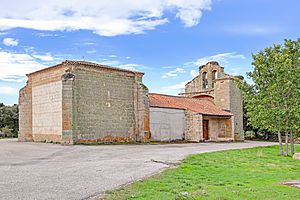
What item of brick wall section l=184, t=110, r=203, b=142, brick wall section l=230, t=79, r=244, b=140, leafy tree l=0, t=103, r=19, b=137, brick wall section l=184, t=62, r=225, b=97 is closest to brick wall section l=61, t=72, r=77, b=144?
brick wall section l=184, t=110, r=203, b=142

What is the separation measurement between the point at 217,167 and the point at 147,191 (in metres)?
6.00

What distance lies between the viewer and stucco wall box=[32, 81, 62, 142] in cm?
2700

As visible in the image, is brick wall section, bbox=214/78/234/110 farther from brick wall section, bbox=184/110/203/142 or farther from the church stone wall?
the church stone wall

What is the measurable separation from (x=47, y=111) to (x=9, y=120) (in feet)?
58.4

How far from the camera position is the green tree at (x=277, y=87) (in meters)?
20.0

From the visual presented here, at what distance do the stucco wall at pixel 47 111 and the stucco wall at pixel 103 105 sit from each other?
1704mm

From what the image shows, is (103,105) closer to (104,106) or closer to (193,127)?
(104,106)

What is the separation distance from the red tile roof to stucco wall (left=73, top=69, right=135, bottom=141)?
297cm

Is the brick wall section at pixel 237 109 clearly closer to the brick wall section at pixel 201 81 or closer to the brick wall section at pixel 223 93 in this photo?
the brick wall section at pixel 223 93

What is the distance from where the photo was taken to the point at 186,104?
36.7 metres

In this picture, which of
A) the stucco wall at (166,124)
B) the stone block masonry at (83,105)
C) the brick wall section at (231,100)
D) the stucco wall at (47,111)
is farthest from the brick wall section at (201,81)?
the stucco wall at (47,111)

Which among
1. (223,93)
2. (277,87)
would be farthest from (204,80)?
(277,87)

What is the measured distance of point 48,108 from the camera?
1112 inches

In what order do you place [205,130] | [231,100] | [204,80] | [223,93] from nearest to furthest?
[205,130] → [231,100] → [223,93] → [204,80]
